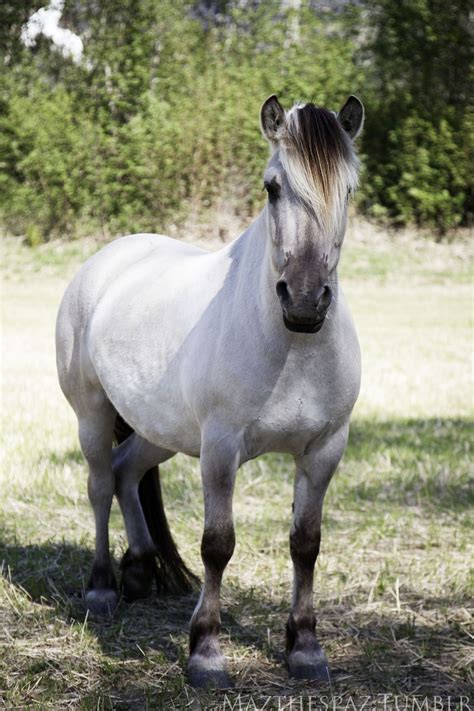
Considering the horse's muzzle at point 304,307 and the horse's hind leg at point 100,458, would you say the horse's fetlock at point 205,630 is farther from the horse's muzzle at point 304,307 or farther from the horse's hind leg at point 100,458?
the horse's muzzle at point 304,307

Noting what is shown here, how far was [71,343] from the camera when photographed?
4.52 meters

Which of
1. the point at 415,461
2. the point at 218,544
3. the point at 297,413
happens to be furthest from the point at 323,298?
the point at 415,461

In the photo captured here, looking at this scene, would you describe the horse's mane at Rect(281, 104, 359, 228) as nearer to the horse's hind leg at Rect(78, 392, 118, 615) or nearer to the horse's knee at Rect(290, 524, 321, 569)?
the horse's knee at Rect(290, 524, 321, 569)

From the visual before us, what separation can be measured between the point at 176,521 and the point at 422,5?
61.6 feet

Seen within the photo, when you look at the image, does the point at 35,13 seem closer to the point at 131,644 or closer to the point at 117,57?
the point at 117,57

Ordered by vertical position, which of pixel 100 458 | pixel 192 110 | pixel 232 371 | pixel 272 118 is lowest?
pixel 100 458

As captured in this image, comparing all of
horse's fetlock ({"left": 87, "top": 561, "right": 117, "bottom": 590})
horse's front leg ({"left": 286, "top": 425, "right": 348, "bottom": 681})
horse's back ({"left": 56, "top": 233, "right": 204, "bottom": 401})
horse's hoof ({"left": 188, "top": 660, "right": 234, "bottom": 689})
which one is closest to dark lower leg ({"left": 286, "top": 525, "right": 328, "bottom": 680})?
horse's front leg ({"left": 286, "top": 425, "right": 348, "bottom": 681})

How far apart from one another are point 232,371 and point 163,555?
4.69 feet

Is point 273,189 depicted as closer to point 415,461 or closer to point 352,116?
point 352,116

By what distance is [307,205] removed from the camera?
9.61 ft

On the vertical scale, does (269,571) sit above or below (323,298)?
below

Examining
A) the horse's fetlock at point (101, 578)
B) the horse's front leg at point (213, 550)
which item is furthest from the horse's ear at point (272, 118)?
the horse's fetlock at point (101, 578)

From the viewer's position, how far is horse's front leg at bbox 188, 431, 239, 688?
10.8ft

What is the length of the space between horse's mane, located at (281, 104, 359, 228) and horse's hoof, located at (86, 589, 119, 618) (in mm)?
2146
